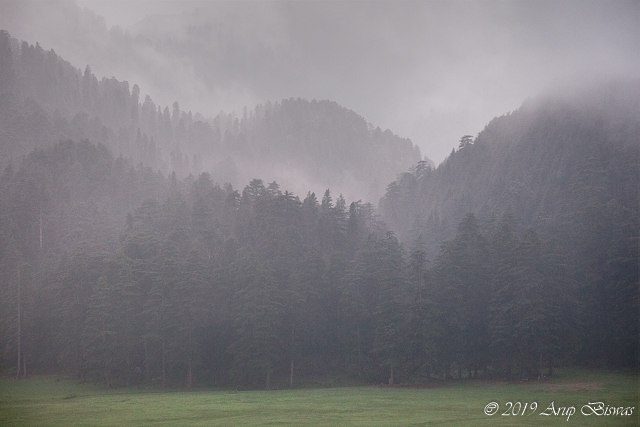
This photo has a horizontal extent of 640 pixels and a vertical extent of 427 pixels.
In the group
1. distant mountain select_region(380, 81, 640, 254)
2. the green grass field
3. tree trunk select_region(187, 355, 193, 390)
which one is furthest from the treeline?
distant mountain select_region(380, 81, 640, 254)

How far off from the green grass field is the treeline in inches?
257

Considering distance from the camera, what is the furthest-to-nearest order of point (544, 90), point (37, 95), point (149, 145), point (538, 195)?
point (149, 145) < point (37, 95) < point (544, 90) < point (538, 195)

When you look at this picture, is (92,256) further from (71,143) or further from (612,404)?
(612,404)

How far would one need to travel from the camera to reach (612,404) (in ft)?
120

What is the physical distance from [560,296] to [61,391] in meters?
61.1

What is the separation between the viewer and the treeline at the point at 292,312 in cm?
6074

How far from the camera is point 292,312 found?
68.8 meters

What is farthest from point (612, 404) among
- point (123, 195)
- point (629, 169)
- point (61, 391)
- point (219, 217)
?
point (123, 195)

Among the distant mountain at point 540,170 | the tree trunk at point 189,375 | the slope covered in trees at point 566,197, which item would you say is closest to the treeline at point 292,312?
the tree trunk at point 189,375

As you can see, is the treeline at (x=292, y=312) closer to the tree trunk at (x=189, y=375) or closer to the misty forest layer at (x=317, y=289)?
the misty forest layer at (x=317, y=289)

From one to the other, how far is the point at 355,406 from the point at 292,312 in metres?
29.2

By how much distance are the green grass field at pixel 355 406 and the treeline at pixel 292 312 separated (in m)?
6.54

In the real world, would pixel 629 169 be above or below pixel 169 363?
above

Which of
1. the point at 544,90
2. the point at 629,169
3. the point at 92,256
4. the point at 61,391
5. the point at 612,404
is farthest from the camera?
the point at 544,90
